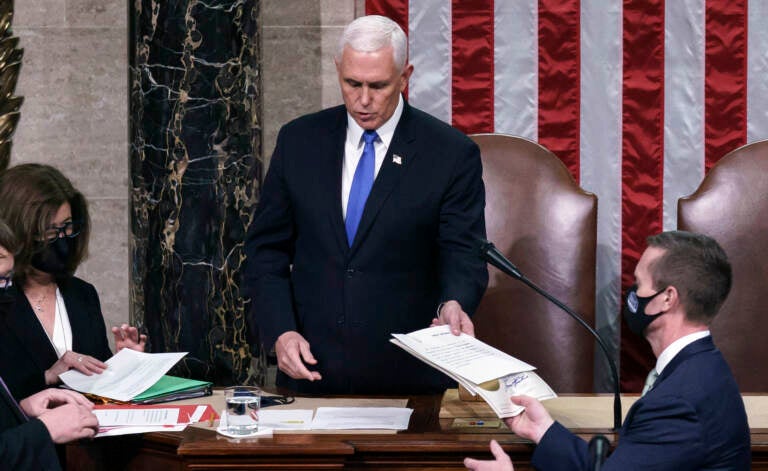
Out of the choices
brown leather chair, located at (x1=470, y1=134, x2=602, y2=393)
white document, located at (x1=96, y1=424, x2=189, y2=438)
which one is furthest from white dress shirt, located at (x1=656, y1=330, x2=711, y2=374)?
brown leather chair, located at (x1=470, y1=134, x2=602, y2=393)

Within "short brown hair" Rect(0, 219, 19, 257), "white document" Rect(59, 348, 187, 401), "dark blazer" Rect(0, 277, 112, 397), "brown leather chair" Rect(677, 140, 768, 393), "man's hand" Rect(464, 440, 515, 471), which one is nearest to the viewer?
"man's hand" Rect(464, 440, 515, 471)

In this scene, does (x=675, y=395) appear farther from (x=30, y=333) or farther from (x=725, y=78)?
(x=725, y=78)

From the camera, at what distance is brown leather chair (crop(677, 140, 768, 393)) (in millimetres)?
4684

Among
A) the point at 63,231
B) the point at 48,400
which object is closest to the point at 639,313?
the point at 48,400

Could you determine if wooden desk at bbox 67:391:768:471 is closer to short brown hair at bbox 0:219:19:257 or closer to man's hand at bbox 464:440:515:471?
man's hand at bbox 464:440:515:471

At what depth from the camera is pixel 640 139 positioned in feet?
16.7

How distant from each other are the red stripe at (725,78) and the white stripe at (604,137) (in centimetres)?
41

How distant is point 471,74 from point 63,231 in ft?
7.82

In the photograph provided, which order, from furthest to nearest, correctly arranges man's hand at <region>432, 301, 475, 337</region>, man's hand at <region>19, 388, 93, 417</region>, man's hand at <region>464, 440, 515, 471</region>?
man's hand at <region>432, 301, 475, 337</region>, man's hand at <region>19, 388, 93, 417</region>, man's hand at <region>464, 440, 515, 471</region>

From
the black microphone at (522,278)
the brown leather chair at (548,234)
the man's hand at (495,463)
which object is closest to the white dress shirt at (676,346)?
the black microphone at (522,278)

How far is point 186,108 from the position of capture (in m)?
4.72

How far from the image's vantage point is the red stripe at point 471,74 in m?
5.13

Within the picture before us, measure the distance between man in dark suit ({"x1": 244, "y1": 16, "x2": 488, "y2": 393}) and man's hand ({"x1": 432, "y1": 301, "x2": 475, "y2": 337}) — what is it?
0.22 metres

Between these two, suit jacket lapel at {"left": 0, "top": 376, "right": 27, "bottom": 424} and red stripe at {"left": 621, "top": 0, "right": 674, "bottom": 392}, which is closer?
suit jacket lapel at {"left": 0, "top": 376, "right": 27, "bottom": 424}
